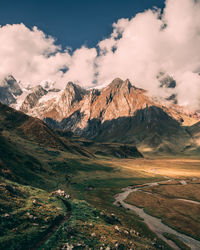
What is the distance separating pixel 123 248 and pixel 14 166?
2653 inches

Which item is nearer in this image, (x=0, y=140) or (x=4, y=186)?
(x=4, y=186)

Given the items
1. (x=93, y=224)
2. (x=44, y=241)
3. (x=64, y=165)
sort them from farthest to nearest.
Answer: (x=64, y=165), (x=93, y=224), (x=44, y=241)

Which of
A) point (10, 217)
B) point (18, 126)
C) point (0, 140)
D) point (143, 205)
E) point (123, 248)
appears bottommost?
point (143, 205)

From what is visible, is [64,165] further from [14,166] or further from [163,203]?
[163,203]

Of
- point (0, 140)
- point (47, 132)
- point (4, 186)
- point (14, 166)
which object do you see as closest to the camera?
point (4, 186)

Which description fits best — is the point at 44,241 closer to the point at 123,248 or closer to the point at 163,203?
the point at 123,248

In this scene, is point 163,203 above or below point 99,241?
below

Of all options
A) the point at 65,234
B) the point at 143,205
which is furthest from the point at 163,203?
the point at 65,234

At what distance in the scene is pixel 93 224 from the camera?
30125 millimetres

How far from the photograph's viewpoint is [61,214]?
101ft

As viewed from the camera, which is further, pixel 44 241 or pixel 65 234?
pixel 65 234

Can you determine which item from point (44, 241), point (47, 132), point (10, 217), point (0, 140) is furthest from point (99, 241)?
point (47, 132)

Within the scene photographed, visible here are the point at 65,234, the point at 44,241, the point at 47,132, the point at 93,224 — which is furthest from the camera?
the point at 47,132

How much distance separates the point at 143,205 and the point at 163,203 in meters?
9.83
